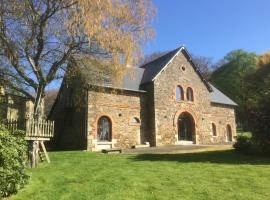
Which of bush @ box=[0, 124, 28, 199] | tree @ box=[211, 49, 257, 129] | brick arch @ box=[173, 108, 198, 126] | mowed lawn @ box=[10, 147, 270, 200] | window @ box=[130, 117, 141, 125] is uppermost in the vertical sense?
tree @ box=[211, 49, 257, 129]

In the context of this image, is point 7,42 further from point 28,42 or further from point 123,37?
point 123,37

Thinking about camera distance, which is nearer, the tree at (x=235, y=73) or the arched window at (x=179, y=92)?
the arched window at (x=179, y=92)

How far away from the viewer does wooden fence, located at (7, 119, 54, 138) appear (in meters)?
13.7

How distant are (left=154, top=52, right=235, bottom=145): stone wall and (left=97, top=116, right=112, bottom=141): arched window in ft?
12.6

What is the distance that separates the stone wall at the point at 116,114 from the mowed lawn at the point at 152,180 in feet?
23.8

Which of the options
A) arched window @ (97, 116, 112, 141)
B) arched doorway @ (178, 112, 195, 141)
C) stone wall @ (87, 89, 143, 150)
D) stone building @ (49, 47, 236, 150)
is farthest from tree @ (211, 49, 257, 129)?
arched window @ (97, 116, 112, 141)

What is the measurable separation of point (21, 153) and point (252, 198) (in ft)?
23.0

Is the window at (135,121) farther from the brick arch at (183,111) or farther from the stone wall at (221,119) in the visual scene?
the stone wall at (221,119)

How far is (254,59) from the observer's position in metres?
51.9

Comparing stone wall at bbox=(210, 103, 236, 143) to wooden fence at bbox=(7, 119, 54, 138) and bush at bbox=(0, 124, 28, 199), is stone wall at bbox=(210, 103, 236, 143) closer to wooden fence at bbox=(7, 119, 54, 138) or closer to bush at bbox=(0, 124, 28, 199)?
wooden fence at bbox=(7, 119, 54, 138)

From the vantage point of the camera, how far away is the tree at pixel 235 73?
48.6m

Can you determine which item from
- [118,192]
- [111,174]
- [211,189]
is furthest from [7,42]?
[211,189]

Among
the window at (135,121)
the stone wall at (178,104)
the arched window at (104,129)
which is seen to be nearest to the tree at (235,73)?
the stone wall at (178,104)

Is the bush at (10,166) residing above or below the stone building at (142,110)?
below
